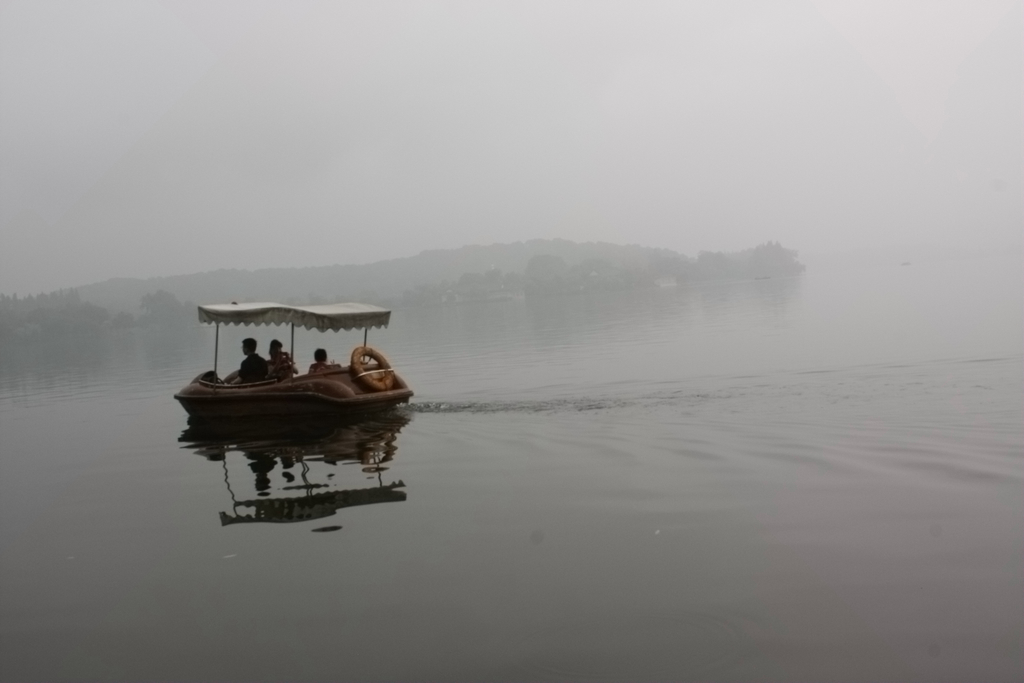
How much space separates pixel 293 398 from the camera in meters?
19.5

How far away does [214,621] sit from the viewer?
7508mm

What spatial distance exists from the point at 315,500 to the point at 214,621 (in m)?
4.52

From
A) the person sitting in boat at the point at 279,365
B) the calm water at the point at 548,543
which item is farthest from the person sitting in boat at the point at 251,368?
the calm water at the point at 548,543

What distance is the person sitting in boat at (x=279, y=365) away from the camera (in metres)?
20.4

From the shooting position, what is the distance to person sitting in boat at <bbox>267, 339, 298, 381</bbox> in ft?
67.0

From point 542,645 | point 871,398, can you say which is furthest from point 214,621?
point 871,398

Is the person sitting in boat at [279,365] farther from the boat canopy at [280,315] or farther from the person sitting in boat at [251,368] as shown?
the boat canopy at [280,315]

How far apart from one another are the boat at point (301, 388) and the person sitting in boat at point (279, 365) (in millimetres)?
315

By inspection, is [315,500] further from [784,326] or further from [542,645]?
[784,326]

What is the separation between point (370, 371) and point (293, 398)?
1915 mm

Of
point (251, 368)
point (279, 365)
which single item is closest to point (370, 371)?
point (279, 365)

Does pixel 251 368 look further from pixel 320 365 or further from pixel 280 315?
pixel 320 365

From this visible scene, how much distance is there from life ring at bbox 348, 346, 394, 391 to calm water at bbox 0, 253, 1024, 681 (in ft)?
2.70

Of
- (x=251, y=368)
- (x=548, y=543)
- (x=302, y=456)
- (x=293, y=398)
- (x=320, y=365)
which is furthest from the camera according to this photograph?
(x=251, y=368)
